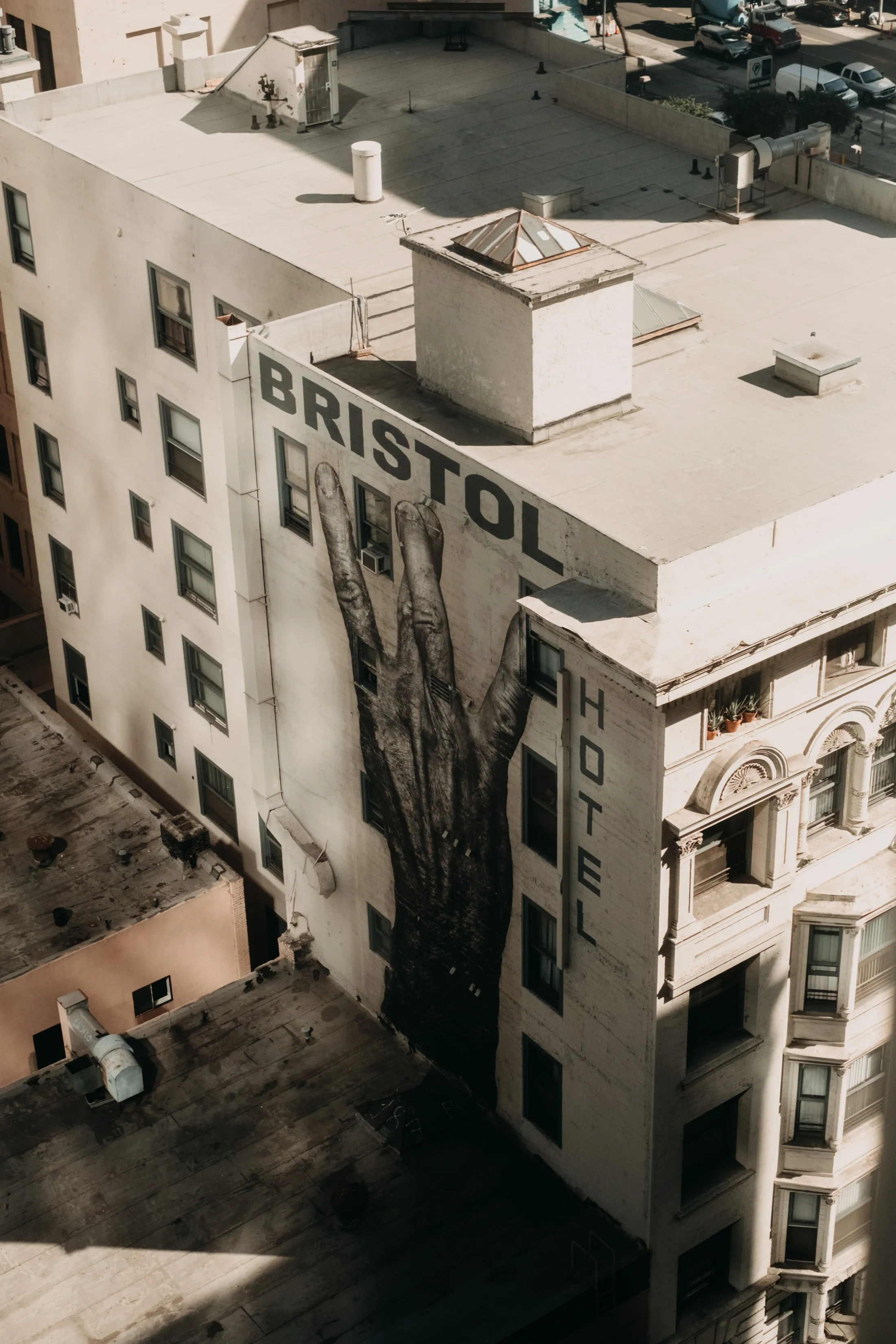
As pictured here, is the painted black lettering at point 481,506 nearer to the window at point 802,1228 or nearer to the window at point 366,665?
the window at point 366,665

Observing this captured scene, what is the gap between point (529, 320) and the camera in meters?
34.0

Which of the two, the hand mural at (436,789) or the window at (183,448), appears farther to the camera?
the window at (183,448)

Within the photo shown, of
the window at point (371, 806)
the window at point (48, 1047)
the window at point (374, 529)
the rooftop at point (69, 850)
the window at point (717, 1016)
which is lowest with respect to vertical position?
the window at point (48, 1047)

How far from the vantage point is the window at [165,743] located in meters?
52.8

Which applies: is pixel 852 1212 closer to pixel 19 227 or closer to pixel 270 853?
pixel 270 853

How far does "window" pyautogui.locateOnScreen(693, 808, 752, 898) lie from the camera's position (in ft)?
113

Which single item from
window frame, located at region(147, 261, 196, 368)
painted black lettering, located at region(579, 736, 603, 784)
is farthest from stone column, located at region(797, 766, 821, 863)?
window frame, located at region(147, 261, 196, 368)

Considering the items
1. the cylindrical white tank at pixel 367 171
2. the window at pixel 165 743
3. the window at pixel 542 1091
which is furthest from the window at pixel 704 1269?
the cylindrical white tank at pixel 367 171

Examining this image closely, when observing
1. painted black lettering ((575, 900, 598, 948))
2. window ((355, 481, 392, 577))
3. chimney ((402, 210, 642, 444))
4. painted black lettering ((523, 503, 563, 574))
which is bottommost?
painted black lettering ((575, 900, 598, 948))

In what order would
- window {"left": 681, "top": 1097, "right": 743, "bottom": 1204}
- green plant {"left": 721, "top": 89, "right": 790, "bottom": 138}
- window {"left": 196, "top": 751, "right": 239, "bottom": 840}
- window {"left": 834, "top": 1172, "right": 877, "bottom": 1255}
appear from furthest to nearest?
1. green plant {"left": 721, "top": 89, "right": 790, "bottom": 138}
2. window {"left": 196, "top": 751, "right": 239, "bottom": 840}
3. window {"left": 834, "top": 1172, "right": 877, "bottom": 1255}
4. window {"left": 681, "top": 1097, "right": 743, "bottom": 1204}

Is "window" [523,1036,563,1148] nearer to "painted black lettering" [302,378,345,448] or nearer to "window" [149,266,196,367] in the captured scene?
"painted black lettering" [302,378,345,448]

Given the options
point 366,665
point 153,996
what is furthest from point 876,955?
point 153,996

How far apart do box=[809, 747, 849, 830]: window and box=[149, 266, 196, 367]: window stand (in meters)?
20.0

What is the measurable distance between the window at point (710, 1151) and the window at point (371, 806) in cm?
1045
